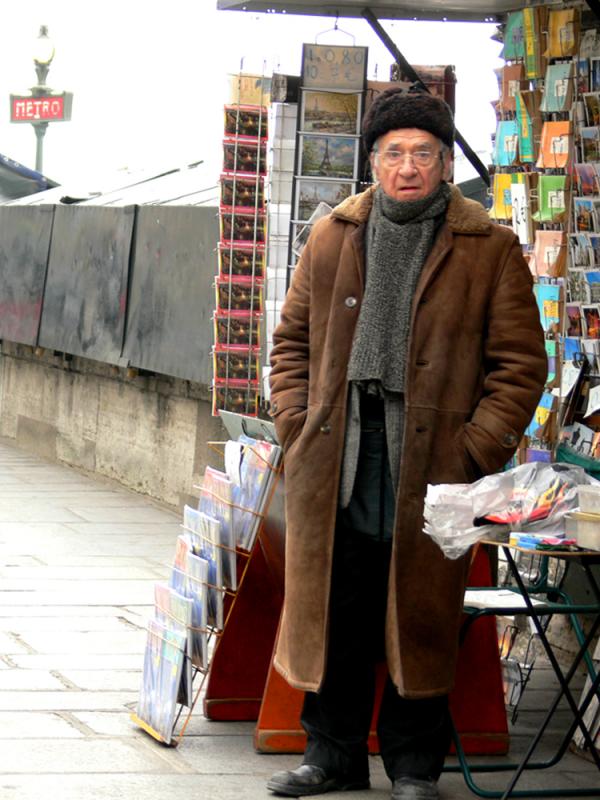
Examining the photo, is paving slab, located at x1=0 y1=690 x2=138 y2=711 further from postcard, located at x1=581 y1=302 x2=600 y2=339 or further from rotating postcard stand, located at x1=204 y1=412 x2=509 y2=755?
postcard, located at x1=581 y1=302 x2=600 y2=339

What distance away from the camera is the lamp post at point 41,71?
23.1 metres

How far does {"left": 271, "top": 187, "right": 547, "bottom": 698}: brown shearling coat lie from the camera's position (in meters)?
4.68

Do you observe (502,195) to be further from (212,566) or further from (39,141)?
(39,141)

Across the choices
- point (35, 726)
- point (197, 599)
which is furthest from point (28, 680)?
point (197, 599)

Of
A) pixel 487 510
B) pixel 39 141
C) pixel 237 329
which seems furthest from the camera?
pixel 39 141

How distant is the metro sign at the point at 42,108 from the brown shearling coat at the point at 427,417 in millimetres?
18855

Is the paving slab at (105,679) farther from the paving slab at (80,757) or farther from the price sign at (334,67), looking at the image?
the price sign at (334,67)

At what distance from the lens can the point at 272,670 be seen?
5359 millimetres

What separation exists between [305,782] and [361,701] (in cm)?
29

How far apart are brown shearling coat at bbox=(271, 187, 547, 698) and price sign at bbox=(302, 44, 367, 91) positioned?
1.87 m

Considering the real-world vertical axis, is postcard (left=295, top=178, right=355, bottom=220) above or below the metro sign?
below

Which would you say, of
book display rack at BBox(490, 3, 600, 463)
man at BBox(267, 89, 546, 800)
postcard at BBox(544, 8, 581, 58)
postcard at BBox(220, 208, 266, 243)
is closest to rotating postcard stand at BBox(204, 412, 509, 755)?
man at BBox(267, 89, 546, 800)

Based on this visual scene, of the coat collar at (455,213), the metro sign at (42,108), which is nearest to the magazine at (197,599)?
the coat collar at (455,213)

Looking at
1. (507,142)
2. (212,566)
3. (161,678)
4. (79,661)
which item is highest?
(507,142)
